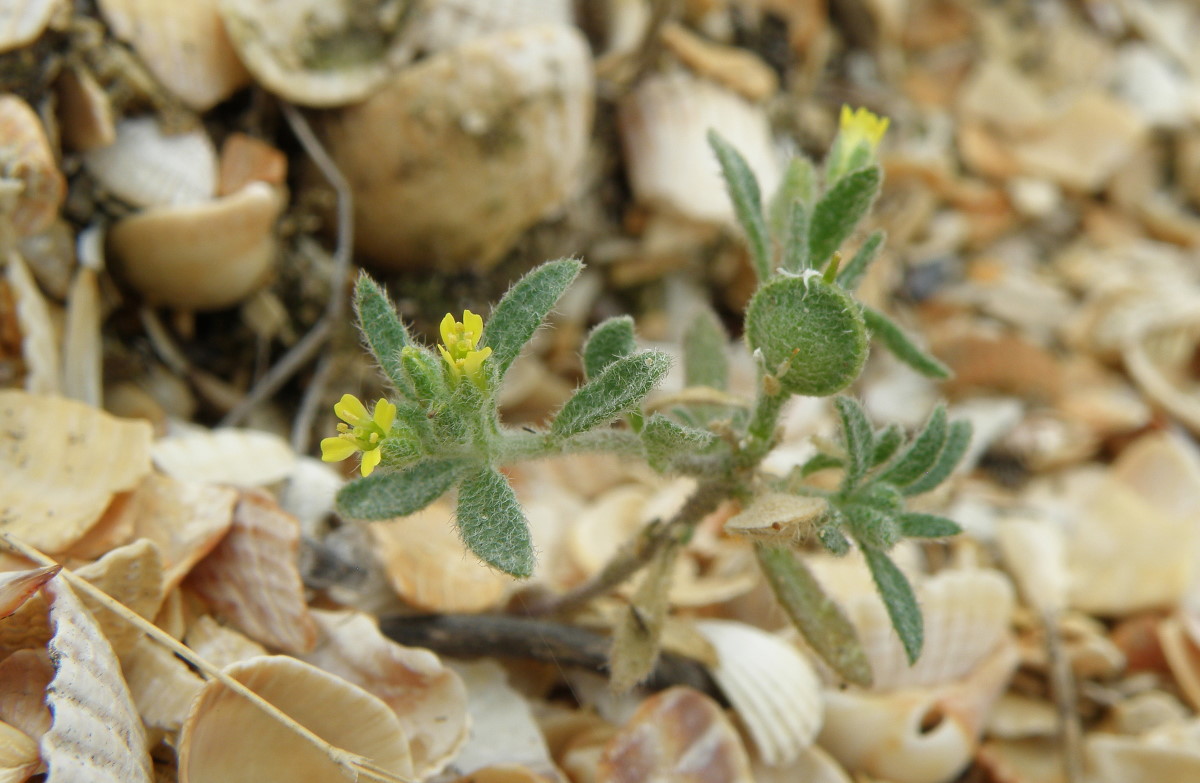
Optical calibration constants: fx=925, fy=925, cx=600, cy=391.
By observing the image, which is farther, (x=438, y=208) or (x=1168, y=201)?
(x=1168, y=201)

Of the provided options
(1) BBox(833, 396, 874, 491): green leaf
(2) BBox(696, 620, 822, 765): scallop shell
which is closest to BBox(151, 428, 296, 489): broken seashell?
(2) BBox(696, 620, 822, 765): scallop shell

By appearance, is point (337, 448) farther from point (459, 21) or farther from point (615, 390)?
point (459, 21)

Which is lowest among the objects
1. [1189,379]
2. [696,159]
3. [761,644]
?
[1189,379]

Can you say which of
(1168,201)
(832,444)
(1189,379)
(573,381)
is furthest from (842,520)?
(1168,201)

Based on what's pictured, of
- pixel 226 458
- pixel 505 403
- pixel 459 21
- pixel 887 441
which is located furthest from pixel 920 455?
pixel 459 21

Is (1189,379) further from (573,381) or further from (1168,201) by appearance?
(573,381)

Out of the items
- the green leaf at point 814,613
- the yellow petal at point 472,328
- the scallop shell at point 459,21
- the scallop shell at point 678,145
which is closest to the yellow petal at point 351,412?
the yellow petal at point 472,328

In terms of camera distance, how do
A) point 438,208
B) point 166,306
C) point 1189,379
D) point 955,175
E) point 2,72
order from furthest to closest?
point 955,175 → point 1189,379 → point 438,208 → point 166,306 → point 2,72
